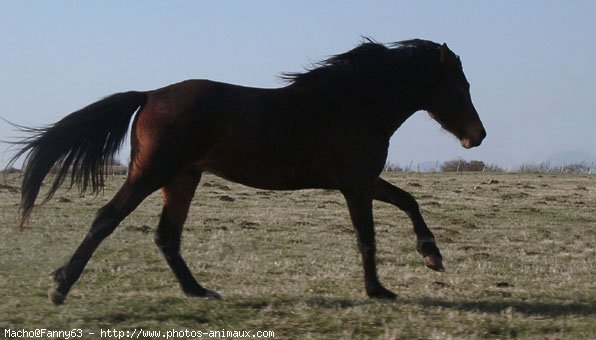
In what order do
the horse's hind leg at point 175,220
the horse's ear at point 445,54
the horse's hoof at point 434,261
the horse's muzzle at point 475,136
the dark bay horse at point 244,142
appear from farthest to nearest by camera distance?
the horse's muzzle at point 475,136
the horse's ear at point 445,54
the horse's hoof at point 434,261
the horse's hind leg at point 175,220
the dark bay horse at point 244,142

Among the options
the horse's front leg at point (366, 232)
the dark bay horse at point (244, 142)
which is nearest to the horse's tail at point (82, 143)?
the dark bay horse at point (244, 142)

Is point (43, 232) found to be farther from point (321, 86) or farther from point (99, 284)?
point (321, 86)

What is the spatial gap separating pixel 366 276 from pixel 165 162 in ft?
7.34

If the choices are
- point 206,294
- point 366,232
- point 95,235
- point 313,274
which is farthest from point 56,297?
point 313,274

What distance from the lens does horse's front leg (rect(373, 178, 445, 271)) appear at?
9008mm

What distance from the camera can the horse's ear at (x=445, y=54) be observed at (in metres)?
9.35

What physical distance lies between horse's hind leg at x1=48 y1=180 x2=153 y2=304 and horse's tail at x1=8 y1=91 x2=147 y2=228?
A: 525mm

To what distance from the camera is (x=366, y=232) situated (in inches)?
340

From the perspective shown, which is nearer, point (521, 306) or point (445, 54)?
point (521, 306)

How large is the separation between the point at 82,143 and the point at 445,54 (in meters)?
3.77

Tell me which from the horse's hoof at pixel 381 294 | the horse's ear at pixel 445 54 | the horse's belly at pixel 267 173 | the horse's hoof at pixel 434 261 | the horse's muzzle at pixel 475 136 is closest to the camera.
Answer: the horse's belly at pixel 267 173

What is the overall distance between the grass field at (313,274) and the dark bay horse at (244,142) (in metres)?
0.62

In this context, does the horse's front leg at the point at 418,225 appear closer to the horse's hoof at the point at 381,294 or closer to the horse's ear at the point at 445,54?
the horse's hoof at the point at 381,294

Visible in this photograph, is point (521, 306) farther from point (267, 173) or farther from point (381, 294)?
point (267, 173)
